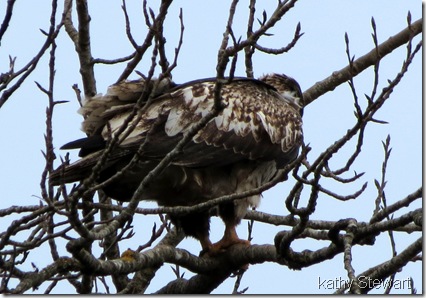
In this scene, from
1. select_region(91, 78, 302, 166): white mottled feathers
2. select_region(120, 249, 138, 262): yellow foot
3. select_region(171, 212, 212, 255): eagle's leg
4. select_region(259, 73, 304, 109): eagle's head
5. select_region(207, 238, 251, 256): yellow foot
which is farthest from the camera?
select_region(259, 73, 304, 109): eagle's head

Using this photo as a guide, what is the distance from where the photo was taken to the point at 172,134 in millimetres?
6727

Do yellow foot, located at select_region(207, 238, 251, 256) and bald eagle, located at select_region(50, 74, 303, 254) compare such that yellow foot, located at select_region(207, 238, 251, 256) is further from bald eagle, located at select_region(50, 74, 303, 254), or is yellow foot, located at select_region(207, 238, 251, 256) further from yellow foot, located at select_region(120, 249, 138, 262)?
yellow foot, located at select_region(120, 249, 138, 262)

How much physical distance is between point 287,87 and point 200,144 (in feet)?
6.08

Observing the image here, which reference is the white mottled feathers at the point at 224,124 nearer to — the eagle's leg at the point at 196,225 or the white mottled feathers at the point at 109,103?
the white mottled feathers at the point at 109,103

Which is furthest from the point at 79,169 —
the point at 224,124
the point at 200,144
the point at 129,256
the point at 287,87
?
the point at 287,87

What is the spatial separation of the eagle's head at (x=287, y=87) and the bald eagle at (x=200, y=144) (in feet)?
1.63

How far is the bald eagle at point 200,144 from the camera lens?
6.61 metres

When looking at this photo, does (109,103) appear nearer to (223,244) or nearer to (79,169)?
(79,169)

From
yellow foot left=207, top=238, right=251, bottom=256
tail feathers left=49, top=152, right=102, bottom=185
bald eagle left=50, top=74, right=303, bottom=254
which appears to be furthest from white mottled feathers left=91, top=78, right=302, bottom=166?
yellow foot left=207, top=238, right=251, bottom=256

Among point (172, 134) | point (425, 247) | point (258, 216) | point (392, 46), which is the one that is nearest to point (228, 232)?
point (258, 216)

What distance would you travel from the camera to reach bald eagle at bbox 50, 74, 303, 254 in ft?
21.7

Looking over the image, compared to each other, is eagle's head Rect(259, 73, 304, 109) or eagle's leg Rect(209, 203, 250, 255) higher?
eagle's head Rect(259, 73, 304, 109)

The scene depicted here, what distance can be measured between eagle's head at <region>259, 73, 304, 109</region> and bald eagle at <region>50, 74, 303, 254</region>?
50 cm

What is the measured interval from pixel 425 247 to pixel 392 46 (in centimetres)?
341
